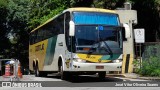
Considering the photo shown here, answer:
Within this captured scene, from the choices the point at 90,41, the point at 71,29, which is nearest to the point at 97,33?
the point at 90,41

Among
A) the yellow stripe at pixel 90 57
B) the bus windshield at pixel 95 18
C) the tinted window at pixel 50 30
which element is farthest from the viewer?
the tinted window at pixel 50 30

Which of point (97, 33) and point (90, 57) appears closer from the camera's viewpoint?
point (90, 57)

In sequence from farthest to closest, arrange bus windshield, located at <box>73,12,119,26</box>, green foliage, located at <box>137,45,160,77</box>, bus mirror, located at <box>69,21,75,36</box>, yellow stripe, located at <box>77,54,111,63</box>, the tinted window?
green foliage, located at <box>137,45,160,77</box> → the tinted window → bus windshield, located at <box>73,12,119,26</box> → yellow stripe, located at <box>77,54,111,63</box> → bus mirror, located at <box>69,21,75,36</box>

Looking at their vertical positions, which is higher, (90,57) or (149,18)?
(149,18)

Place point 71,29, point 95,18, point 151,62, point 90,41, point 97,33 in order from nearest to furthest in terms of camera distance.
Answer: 1. point 71,29
2. point 90,41
3. point 97,33
4. point 95,18
5. point 151,62

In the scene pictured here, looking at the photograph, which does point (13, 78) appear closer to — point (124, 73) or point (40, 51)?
point (40, 51)

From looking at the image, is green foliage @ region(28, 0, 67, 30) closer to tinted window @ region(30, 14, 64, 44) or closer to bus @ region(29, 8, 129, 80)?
tinted window @ region(30, 14, 64, 44)

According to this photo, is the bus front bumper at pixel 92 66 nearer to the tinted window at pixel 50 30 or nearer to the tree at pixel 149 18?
the tinted window at pixel 50 30

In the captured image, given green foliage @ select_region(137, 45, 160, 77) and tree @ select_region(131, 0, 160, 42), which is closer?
green foliage @ select_region(137, 45, 160, 77)

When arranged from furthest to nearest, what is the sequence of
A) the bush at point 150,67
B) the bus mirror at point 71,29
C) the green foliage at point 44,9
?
1. the green foliage at point 44,9
2. the bush at point 150,67
3. the bus mirror at point 71,29

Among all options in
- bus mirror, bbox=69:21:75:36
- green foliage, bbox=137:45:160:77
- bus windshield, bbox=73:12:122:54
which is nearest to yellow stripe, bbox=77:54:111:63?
bus windshield, bbox=73:12:122:54

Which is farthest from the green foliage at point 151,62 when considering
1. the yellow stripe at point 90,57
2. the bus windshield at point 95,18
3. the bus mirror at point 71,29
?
the bus mirror at point 71,29

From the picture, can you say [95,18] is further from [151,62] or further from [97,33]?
[151,62]

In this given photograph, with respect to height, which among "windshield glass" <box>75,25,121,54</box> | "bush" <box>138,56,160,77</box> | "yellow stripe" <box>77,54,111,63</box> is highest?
"windshield glass" <box>75,25,121,54</box>
